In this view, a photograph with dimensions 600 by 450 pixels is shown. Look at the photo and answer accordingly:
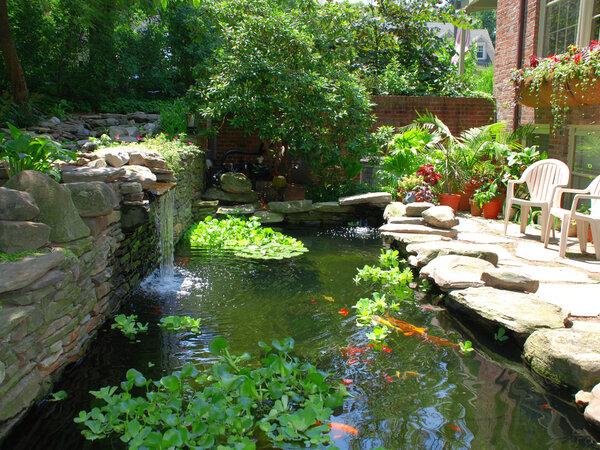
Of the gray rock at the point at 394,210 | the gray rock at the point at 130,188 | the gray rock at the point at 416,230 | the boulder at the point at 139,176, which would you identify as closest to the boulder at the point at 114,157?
the boulder at the point at 139,176

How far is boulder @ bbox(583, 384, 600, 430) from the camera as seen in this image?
2.65 meters

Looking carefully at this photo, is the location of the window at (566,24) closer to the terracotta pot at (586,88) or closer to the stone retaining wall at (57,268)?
the terracotta pot at (586,88)

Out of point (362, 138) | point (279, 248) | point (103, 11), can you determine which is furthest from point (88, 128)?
point (362, 138)

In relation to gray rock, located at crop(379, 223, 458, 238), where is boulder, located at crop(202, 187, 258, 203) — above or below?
above

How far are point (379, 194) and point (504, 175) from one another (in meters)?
1.92

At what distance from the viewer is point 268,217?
8281 mm

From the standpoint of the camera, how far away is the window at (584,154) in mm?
6797

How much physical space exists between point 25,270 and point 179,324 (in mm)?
1505

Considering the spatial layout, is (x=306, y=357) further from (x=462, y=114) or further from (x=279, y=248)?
(x=462, y=114)

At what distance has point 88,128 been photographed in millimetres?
8047

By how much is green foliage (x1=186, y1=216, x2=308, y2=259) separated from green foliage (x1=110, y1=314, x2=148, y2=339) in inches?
92.9

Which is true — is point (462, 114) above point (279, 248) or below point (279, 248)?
above

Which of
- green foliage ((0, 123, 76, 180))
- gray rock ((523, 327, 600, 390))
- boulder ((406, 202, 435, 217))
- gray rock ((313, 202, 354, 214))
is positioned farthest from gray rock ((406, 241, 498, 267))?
green foliage ((0, 123, 76, 180))

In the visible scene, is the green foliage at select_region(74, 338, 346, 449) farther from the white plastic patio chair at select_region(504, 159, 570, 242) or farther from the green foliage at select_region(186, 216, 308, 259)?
the white plastic patio chair at select_region(504, 159, 570, 242)
